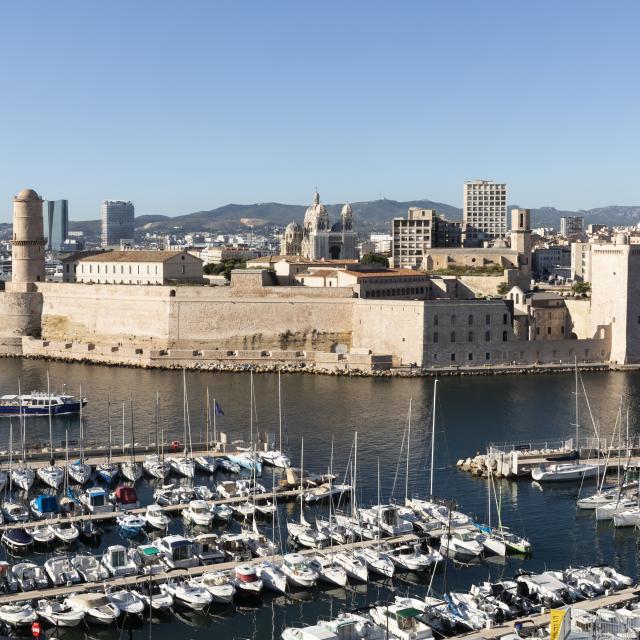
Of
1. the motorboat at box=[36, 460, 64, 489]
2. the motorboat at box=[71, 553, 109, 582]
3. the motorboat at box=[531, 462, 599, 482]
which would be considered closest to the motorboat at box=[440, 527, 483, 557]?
the motorboat at box=[531, 462, 599, 482]

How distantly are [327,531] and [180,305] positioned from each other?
22.9 metres

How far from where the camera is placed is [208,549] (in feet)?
54.4

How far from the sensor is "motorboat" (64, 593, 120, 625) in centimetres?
1417

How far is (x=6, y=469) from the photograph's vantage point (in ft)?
70.2

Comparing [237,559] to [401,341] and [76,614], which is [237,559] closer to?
[76,614]

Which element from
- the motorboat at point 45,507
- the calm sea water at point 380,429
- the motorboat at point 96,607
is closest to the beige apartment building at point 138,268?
the calm sea water at point 380,429

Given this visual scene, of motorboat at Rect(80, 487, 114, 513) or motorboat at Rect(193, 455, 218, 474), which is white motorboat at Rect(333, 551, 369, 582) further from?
motorboat at Rect(193, 455, 218, 474)

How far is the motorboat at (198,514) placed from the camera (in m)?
18.2

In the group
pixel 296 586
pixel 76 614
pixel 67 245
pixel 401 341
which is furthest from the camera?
pixel 67 245

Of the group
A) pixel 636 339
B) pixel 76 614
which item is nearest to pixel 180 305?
pixel 636 339

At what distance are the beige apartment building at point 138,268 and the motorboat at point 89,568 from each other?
28.5m

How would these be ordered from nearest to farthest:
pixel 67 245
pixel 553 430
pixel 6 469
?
pixel 6 469, pixel 553 430, pixel 67 245

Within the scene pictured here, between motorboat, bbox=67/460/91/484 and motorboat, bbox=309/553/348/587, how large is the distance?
20.9 feet

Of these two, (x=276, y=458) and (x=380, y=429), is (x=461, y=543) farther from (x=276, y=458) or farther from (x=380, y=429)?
(x=380, y=429)
